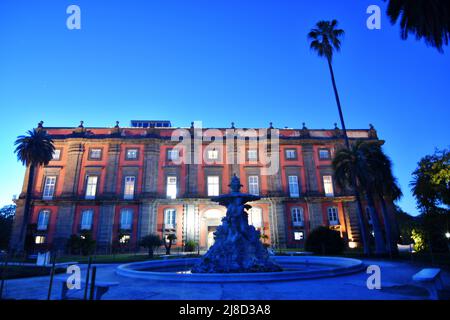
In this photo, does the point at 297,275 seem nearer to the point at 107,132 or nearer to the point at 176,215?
the point at 176,215

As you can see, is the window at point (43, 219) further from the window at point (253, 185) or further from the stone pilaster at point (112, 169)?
the window at point (253, 185)

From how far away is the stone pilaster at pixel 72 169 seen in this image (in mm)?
30719

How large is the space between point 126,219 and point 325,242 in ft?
72.2

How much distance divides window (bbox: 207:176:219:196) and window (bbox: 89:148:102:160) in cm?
1408

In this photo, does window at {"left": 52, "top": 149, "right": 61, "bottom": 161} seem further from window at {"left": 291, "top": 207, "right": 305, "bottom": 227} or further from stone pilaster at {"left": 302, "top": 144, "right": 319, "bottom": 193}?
stone pilaster at {"left": 302, "top": 144, "right": 319, "bottom": 193}

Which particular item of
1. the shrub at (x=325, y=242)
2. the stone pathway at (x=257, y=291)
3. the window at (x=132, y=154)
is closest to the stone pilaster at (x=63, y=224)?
the window at (x=132, y=154)

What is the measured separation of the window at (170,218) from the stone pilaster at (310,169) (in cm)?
1646

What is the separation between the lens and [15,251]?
25594 millimetres

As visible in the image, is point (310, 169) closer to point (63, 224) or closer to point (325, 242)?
point (325, 242)

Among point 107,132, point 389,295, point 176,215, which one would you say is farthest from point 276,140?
point 389,295

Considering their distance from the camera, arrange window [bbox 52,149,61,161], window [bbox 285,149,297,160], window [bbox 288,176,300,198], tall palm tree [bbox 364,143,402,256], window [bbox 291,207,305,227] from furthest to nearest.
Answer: window [bbox 285,149,297,160] < window [bbox 52,149,61,161] < window [bbox 288,176,300,198] < window [bbox 291,207,305,227] < tall palm tree [bbox 364,143,402,256]

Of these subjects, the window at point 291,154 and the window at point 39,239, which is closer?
the window at point 39,239

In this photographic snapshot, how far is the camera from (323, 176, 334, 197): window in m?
32.5

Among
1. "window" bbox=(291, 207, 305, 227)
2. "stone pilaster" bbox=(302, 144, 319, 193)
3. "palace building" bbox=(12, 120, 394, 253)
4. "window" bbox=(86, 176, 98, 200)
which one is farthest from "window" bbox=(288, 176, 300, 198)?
"window" bbox=(86, 176, 98, 200)
